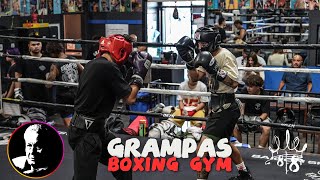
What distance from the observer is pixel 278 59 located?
7.27m

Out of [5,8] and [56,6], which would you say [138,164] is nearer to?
[5,8]

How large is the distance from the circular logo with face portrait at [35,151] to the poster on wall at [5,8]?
381 centimetres

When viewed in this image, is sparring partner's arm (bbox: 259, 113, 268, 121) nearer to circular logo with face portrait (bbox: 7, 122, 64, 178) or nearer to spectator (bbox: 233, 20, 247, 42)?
circular logo with face portrait (bbox: 7, 122, 64, 178)

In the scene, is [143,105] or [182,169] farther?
[143,105]

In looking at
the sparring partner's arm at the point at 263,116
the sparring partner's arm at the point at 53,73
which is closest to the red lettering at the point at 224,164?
the sparring partner's arm at the point at 263,116

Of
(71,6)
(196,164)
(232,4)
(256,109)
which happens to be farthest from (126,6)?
(196,164)

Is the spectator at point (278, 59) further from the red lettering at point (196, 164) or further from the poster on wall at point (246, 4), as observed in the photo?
the red lettering at point (196, 164)

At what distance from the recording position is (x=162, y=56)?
9.60 m

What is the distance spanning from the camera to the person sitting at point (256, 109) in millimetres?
4359

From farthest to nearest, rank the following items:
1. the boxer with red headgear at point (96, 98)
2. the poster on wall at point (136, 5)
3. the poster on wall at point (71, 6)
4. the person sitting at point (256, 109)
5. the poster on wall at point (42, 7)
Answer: the poster on wall at point (136, 5)
the poster on wall at point (71, 6)
the poster on wall at point (42, 7)
the person sitting at point (256, 109)
the boxer with red headgear at point (96, 98)

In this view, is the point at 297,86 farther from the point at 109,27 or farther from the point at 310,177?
the point at 109,27

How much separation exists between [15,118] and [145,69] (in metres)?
2.27

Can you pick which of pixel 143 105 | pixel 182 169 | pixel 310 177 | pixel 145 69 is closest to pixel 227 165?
pixel 182 169

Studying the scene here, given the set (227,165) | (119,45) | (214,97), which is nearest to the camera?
(119,45)
